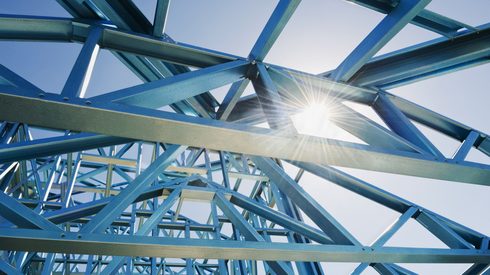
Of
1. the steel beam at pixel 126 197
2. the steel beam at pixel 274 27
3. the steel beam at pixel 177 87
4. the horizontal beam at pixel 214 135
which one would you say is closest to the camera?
the horizontal beam at pixel 214 135

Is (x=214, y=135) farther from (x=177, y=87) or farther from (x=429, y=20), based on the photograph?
(x=429, y=20)

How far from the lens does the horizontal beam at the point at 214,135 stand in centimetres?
208

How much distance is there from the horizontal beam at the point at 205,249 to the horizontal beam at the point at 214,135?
4.56 feet

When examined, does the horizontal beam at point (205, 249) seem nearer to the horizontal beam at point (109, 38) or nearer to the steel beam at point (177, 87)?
the steel beam at point (177, 87)

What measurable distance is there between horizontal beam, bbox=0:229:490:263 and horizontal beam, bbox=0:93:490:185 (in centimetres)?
139

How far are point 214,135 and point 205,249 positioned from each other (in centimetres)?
173

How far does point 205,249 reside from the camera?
11.9 feet

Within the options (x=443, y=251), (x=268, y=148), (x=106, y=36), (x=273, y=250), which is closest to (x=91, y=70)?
(x=106, y=36)

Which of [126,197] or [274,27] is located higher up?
[274,27]

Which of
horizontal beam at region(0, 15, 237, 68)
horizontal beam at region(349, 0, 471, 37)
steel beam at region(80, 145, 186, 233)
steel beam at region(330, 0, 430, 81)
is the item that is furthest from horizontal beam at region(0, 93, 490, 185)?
horizontal beam at region(349, 0, 471, 37)

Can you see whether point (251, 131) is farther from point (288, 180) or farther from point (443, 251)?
point (443, 251)

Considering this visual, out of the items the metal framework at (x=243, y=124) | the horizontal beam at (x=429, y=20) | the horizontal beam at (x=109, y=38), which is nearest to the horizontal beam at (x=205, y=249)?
the metal framework at (x=243, y=124)

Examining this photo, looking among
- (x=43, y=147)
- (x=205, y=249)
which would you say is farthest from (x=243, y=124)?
(x=43, y=147)

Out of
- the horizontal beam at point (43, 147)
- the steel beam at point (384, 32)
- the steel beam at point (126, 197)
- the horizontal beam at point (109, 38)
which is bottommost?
the steel beam at point (126, 197)
